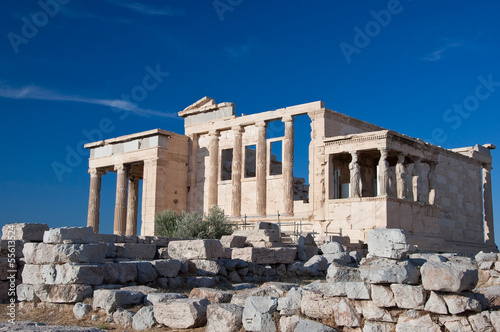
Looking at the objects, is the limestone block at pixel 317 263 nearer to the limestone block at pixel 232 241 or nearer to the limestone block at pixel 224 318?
the limestone block at pixel 232 241

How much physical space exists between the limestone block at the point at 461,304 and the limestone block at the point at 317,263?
24.7 ft

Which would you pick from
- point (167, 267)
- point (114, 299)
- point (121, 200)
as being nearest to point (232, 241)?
point (167, 267)

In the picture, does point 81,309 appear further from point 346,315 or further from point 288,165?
point 288,165

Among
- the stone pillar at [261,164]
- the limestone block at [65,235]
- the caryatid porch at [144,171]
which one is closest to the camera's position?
the limestone block at [65,235]

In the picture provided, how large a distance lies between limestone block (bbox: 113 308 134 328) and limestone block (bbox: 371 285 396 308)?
Answer: 10.9 ft

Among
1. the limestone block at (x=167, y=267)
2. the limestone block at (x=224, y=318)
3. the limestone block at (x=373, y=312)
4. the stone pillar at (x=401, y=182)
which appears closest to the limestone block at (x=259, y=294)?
the limestone block at (x=224, y=318)

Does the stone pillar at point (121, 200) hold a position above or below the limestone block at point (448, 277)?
above

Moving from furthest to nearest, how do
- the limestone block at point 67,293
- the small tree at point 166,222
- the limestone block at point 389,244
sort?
the small tree at point 166,222 → the limestone block at point 67,293 → the limestone block at point 389,244

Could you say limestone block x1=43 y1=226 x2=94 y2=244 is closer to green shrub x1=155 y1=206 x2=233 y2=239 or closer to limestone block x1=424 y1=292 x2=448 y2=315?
limestone block x1=424 y1=292 x2=448 y2=315

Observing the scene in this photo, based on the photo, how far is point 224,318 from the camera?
6.98m

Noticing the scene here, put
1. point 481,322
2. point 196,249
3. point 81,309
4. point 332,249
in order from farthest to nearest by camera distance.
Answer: point 332,249
point 196,249
point 81,309
point 481,322

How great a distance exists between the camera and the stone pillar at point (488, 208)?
27.7 meters

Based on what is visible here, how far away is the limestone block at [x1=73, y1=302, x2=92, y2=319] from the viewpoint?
27.3 feet

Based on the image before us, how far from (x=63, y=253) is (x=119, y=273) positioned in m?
0.99
